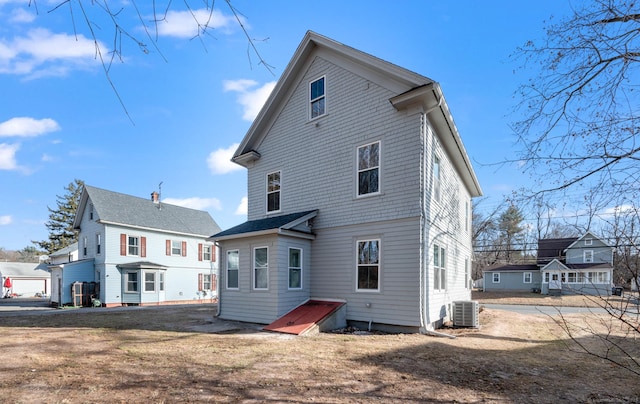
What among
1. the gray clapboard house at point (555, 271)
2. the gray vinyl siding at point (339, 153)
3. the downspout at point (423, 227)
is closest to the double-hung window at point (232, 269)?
the gray vinyl siding at point (339, 153)

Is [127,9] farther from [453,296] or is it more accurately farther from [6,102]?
[453,296]

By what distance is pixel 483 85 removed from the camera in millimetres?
6426

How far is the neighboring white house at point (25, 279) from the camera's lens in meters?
37.8

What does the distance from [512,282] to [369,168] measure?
36542 millimetres

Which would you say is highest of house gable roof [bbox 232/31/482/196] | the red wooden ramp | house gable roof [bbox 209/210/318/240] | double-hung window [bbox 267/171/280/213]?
house gable roof [bbox 232/31/482/196]

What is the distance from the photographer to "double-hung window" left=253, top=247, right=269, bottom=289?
10.9m

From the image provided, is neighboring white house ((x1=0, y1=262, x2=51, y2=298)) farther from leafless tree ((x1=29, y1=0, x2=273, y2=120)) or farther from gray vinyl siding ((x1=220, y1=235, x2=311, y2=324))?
leafless tree ((x1=29, y1=0, x2=273, y2=120))

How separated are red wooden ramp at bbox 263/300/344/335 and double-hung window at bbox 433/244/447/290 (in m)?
3.04

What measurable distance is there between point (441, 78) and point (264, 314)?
8696 millimetres

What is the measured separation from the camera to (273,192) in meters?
13.4

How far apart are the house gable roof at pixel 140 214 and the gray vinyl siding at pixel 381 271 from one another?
57.6ft

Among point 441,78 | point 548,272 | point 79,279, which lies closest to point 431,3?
point 441,78

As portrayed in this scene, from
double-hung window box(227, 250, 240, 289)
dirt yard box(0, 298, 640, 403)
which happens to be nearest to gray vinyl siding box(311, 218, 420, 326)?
dirt yard box(0, 298, 640, 403)

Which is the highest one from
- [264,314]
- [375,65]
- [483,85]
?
[375,65]
